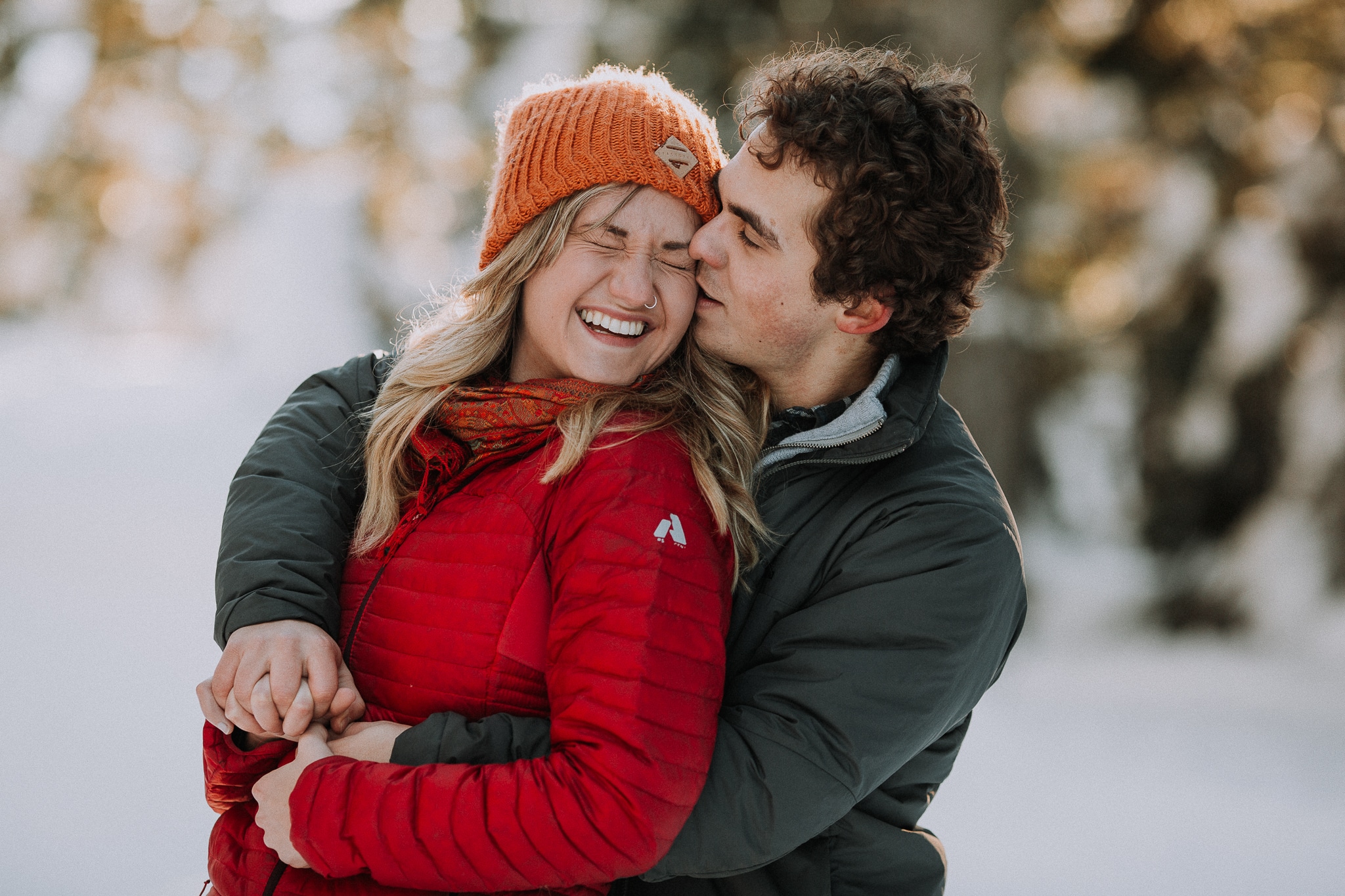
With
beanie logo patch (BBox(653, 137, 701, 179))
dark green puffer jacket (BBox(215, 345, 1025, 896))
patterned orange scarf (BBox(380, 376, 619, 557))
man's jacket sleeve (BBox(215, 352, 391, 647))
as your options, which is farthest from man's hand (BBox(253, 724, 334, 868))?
beanie logo patch (BBox(653, 137, 701, 179))

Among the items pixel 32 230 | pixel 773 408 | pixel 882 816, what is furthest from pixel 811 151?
pixel 32 230

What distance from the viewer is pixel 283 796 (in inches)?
59.9

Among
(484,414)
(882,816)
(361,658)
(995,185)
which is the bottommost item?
(882,816)

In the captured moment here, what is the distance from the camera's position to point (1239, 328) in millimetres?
6152

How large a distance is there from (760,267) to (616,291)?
32 centimetres

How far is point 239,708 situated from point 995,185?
64.1 inches

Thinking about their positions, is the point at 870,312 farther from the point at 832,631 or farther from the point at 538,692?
the point at 538,692

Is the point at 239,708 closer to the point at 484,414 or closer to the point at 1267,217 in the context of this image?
the point at 484,414

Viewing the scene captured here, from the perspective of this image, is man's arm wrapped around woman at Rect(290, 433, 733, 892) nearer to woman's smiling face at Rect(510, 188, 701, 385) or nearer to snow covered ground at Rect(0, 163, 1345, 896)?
woman's smiling face at Rect(510, 188, 701, 385)

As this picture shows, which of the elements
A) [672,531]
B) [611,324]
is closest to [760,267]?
[611,324]

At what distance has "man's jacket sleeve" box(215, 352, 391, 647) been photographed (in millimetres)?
1751

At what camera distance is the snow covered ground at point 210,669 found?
3785mm

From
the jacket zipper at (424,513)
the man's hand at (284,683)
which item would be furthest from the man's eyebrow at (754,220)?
the man's hand at (284,683)

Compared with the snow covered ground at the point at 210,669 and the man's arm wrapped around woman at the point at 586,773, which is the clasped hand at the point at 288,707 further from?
the snow covered ground at the point at 210,669
